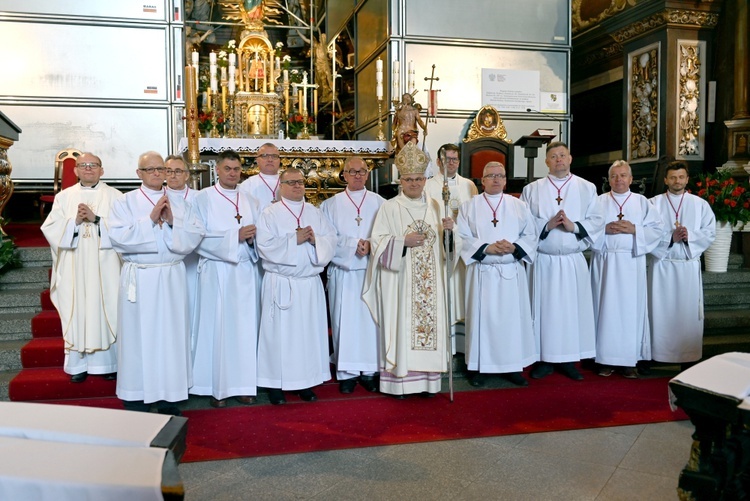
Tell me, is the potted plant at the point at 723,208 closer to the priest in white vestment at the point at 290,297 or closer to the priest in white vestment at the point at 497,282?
the priest in white vestment at the point at 497,282

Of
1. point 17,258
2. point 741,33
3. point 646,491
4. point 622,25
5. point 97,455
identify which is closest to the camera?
point 97,455

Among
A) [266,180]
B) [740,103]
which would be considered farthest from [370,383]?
[740,103]

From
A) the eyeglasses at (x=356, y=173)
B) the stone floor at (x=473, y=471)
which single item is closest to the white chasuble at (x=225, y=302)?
the eyeglasses at (x=356, y=173)

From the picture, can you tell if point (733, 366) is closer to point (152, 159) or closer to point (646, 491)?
point (646, 491)

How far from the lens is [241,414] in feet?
16.6

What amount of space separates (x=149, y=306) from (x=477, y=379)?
2.79 m

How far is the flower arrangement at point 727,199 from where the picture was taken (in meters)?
7.48

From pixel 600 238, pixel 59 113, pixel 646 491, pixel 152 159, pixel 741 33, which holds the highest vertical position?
pixel 741 33

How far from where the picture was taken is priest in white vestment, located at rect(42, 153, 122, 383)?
17.8 ft

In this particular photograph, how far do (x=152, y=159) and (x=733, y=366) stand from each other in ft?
13.1

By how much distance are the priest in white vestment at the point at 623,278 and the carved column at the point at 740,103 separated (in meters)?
3.57

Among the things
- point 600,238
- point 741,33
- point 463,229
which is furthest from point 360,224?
point 741,33

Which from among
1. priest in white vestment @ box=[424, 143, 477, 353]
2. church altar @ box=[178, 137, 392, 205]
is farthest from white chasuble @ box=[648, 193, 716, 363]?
church altar @ box=[178, 137, 392, 205]

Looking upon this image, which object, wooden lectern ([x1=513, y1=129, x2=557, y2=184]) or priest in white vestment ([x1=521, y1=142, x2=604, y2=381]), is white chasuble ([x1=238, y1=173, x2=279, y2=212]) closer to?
priest in white vestment ([x1=521, y1=142, x2=604, y2=381])
